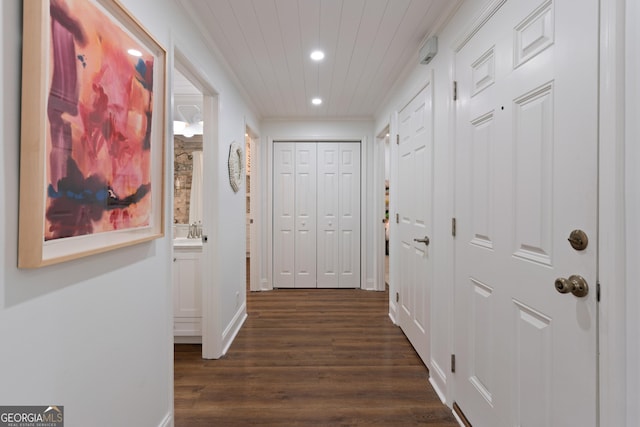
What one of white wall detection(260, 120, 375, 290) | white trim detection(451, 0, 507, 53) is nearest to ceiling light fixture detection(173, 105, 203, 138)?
white wall detection(260, 120, 375, 290)

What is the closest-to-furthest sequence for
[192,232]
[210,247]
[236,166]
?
[210,247] → [236,166] → [192,232]

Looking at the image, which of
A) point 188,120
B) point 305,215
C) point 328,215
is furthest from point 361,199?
point 188,120

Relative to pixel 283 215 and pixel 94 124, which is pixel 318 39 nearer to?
pixel 94 124

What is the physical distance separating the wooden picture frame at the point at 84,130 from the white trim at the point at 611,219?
4.81 feet

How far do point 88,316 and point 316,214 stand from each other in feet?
11.5

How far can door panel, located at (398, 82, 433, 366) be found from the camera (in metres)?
2.27

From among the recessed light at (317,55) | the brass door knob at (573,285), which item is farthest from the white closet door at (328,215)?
the brass door knob at (573,285)

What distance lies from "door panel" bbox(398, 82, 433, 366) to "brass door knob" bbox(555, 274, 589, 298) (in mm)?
1203

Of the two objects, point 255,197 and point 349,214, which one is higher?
point 255,197

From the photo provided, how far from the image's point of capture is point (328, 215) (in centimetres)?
448

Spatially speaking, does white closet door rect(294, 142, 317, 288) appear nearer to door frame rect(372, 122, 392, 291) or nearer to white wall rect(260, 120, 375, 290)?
white wall rect(260, 120, 375, 290)

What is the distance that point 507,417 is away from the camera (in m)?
1.31

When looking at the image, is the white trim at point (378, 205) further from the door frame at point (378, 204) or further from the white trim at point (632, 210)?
the white trim at point (632, 210)

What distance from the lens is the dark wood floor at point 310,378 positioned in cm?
179
